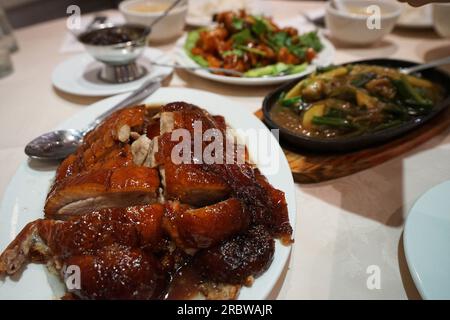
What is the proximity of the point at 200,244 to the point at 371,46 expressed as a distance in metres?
2.90

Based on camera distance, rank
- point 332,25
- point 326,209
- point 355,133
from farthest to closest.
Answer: point 332,25, point 355,133, point 326,209

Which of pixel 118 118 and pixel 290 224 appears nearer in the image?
pixel 290 224

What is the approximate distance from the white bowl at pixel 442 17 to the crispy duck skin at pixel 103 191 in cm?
277

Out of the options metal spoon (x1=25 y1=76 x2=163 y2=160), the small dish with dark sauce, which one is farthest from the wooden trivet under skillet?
the small dish with dark sauce

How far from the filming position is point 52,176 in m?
1.67

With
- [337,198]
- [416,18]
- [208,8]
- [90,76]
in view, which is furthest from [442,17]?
[90,76]

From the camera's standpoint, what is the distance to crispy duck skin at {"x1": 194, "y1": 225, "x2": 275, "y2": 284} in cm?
118

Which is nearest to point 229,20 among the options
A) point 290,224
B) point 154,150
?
point 154,150

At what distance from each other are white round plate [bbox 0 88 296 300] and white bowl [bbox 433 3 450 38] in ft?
6.67

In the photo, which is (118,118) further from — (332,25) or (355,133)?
(332,25)

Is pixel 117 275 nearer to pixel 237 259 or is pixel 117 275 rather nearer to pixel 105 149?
pixel 237 259

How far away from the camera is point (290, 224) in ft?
4.36

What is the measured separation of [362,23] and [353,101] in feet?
4.15

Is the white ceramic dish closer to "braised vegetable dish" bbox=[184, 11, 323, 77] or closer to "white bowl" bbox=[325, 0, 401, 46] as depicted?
"white bowl" bbox=[325, 0, 401, 46]
